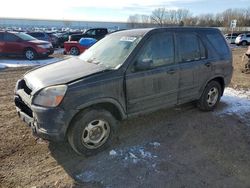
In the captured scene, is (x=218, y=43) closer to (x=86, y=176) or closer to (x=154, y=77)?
(x=154, y=77)

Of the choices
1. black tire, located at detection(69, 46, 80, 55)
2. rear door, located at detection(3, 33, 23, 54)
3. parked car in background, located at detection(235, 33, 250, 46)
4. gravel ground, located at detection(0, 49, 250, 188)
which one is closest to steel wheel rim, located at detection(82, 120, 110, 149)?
gravel ground, located at detection(0, 49, 250, 188)

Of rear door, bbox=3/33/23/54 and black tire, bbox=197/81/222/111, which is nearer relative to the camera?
black tire, bbox=197/81/222/111

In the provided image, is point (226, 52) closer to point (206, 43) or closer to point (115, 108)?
point (206, 43)

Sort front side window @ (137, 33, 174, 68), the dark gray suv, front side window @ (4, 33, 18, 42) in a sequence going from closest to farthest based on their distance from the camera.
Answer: the dark gray suv
front side window @ (137, 33, 174, 68)
front side window @ (4, 33, 18, 42)

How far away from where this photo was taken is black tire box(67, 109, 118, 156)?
143 inches

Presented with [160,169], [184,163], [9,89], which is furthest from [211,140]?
[9,89]

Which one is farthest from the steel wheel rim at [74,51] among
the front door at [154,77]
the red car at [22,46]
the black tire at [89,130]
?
the black tire at [89,130]

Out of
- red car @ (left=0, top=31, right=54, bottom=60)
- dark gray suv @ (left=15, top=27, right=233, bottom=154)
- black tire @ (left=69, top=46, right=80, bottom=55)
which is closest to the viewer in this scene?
dark gray suv @ (left=15, top=27, right=233, bottom=154)

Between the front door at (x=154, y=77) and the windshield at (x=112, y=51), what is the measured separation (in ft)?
0.69

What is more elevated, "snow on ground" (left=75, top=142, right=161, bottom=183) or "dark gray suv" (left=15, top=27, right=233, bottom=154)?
"dark gray suv" (left=15, top=27, right=233, bottom=154)

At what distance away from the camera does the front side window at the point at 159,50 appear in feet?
13.9

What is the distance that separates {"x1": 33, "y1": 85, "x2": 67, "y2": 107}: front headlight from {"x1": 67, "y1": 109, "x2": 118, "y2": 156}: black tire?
0.39 m

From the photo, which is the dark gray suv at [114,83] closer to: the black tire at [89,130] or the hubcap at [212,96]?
the black tire at [89,130]

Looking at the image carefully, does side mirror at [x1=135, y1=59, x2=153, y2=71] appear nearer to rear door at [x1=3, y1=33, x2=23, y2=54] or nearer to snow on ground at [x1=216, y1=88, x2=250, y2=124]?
snow on ground at [x1=216, y1=88, x2=250, y2=124]
